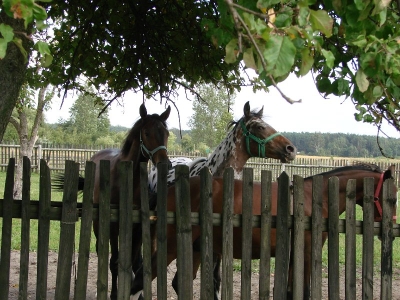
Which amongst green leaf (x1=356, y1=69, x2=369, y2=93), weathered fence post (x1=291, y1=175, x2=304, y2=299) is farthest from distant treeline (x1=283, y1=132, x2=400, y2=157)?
green leaf (x1=356, y1=69, x2=369, y2=93)

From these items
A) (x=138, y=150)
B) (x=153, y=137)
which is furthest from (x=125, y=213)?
(x=138, y=150)

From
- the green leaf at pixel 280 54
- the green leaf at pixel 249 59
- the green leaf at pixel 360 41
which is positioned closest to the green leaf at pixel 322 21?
the green leaf at pixel 280 54

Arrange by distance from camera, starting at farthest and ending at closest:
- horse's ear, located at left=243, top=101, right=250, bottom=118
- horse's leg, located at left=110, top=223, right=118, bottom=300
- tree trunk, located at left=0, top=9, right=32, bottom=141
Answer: horse's ear, located at left=243, top=101, right=250, bottom=118 → horse's leg, located at left=110, top=223, right=118, bottom=300 → tree trunk, located at left=0, top=9, right=32, bottom=141

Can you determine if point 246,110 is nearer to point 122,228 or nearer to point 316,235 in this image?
point 316,235

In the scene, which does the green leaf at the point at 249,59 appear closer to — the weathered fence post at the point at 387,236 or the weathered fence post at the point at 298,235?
the weathered fence post at the point at 298,235

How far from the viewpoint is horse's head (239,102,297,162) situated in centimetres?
508

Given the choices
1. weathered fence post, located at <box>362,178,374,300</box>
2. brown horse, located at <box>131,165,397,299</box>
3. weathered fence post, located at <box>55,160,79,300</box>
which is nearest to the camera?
weathered fence post, located at <box>55,160,79,300</box>

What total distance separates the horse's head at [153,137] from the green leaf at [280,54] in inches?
119

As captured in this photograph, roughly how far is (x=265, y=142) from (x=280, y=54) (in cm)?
339

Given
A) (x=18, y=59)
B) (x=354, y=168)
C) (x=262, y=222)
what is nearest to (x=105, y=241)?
(x=262, y=222)

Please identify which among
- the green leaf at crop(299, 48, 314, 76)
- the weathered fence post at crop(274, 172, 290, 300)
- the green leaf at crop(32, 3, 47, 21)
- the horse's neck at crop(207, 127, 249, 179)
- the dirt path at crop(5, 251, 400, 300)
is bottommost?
the dirt path at crop(5, 251, 400, 300)

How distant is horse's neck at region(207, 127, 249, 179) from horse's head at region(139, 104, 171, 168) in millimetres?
606

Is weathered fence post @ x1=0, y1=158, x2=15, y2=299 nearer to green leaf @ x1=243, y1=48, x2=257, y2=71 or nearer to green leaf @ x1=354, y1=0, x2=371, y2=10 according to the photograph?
green leaf @ x1=243, y1=48, x2=257, y2=71

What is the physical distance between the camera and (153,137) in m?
4.85
